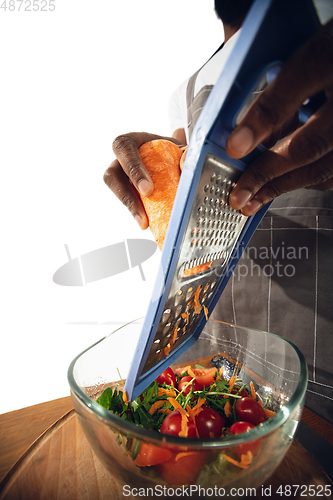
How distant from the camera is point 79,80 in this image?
1996mm

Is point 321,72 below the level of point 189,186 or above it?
above

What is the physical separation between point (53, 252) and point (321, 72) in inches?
81.2

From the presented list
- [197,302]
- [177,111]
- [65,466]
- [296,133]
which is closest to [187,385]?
[197,302]

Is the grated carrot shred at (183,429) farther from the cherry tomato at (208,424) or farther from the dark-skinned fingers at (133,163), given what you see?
the dark-skinned fingers at (133,163)

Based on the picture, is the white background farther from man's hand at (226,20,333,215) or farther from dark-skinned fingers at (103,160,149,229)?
man's hand at (226,20,333,215)

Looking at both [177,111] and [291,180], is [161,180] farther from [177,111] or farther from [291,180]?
[177,111]

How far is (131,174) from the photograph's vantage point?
0.61m

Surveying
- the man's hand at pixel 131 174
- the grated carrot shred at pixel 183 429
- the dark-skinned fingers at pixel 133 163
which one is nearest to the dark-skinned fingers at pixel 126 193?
the man's hand at pixel 131 174

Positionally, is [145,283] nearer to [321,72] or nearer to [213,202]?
[213,202]

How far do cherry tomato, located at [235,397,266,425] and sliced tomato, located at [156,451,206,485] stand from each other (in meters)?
0.20

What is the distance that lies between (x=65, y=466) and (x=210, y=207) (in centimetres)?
63

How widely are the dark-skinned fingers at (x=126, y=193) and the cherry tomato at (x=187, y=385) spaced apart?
1.38ft

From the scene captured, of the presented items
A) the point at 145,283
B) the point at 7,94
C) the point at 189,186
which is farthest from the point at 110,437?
the point at 7,94

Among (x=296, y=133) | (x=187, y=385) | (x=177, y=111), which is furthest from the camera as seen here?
(x=177, y=111)
